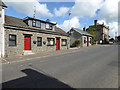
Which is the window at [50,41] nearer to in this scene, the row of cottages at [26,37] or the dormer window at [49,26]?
the row of cottages at [26,37]

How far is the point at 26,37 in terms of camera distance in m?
13.7

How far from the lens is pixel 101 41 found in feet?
173

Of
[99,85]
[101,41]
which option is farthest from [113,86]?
[101,41]

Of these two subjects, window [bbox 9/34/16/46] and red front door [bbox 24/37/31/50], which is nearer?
→ window [bbox 9/34/16/46]

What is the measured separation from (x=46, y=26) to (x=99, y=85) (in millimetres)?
15075

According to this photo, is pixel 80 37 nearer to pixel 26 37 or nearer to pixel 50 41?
pixel 50 41

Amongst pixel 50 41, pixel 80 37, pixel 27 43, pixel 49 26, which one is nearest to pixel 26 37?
pixel 27 43

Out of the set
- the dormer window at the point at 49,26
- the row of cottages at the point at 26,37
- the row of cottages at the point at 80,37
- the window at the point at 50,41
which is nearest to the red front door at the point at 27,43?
the row of cottages at the point at 26,37

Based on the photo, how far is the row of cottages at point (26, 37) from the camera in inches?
459

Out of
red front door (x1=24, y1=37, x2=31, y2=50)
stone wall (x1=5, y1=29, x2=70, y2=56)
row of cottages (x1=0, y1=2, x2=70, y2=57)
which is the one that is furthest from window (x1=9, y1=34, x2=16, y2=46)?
red front door (x1=24, y1=37, x2=31, y2=50)

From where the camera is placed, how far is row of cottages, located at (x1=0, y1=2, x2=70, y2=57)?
38.2 ft

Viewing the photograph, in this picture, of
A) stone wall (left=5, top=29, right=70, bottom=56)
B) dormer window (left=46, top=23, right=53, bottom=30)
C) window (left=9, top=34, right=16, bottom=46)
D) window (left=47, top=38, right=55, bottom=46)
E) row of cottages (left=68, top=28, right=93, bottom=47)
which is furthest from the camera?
row of cottages (left=68, top=28, right=93, bottom=47)

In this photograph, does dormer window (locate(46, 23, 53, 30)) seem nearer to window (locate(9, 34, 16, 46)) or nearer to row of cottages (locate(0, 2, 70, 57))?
row of cottages (locate(0, 2, 70, 57))

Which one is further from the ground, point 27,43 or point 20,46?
point 27,43
